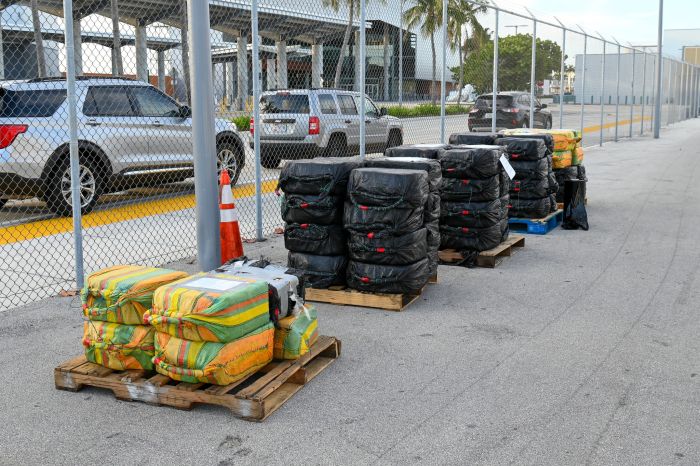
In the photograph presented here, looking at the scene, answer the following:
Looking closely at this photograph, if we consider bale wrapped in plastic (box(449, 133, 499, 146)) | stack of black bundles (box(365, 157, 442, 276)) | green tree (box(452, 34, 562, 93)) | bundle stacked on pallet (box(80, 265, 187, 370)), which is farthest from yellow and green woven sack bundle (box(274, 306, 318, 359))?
green tree (box(452, 34, 562, 93))

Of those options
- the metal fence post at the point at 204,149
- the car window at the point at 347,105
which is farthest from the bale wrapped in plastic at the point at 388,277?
the car window at the point at 347,105

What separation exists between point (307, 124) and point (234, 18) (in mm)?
4402

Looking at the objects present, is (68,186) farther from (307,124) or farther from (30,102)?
(307,124)

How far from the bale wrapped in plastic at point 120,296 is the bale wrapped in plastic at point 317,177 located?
2198 mm

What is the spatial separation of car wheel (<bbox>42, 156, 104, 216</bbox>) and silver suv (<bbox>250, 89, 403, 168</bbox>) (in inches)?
199

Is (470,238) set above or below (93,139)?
below

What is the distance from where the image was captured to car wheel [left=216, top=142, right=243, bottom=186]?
13.3m

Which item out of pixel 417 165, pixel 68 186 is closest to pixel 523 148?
pixel 417 165

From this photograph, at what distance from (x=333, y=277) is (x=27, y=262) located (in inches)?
143

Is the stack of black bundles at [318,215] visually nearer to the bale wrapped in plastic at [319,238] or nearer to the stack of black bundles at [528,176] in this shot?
the bale wrapped in plastic at [319,238]

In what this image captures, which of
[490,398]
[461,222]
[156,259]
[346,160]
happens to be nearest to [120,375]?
[490,398]

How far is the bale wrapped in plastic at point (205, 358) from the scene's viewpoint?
14.2ft

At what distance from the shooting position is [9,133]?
32.4 feet

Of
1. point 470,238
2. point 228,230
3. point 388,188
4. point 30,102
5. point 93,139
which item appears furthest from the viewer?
point 93,139
